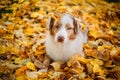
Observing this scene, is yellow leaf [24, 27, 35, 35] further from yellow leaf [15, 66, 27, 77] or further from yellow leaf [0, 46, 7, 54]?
yellow leaf [15, 66, 27, 77]

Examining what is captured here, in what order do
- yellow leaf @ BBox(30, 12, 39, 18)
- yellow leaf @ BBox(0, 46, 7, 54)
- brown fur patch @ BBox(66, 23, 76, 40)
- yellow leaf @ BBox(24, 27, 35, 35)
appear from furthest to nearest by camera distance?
yellow leaf @ BBox(30, 12, 39, 18) → yellow leaf @ BBox(24, 27, 35, 35) → yellow leaf @ BBox(0, 46, 7, 54) → brown fur patch @ BBox(66, 23, 76, 40)

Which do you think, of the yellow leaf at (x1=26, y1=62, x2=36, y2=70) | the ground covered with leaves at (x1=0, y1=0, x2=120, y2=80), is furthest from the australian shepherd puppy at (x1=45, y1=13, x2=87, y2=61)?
the yellow leaf at (x1=26, y1=62, x2=36, y2=70)

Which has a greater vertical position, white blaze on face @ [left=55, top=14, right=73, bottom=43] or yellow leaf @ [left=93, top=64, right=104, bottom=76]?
white blaze on face @ [left=55, top=14, right=73, bottom=43]

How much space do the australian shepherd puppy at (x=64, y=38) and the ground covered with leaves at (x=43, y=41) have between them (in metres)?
0.11

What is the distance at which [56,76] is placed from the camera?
12.1ft

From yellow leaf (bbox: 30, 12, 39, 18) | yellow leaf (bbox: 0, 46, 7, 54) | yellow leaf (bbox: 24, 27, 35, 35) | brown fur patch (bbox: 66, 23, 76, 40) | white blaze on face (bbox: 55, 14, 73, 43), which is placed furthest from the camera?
yellow leaf (bbox: 30, 12, 39, 18)

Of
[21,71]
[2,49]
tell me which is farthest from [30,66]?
[2,49]

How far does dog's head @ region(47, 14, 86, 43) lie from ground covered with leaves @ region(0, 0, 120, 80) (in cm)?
37

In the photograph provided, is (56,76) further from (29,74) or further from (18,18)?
(18,18)

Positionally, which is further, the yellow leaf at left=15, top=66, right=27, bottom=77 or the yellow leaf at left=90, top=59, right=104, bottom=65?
the yellow leaf at left=90, top=59, right=104, bottom=65

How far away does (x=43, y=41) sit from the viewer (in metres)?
4.54

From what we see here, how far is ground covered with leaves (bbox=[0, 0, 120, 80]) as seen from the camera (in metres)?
3.77

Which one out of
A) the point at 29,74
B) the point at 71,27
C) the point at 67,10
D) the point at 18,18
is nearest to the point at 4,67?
the point at 29,74

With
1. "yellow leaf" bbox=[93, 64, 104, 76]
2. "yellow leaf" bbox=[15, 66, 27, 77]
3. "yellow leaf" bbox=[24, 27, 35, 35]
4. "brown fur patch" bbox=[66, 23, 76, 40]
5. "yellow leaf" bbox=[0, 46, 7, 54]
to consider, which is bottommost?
"yellow leaf" bbox=[93, 64, 104, 76]
